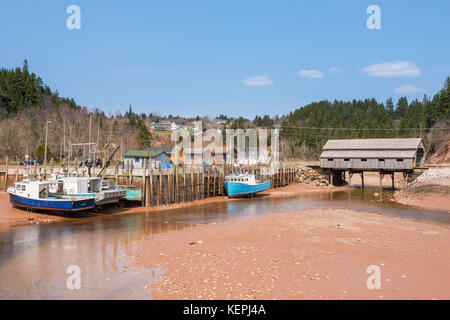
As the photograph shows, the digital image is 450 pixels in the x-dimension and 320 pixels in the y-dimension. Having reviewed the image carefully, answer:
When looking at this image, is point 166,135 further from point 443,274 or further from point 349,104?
point 443,274

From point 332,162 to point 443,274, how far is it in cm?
5261

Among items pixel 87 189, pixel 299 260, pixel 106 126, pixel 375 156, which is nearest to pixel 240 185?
pixel 87 189

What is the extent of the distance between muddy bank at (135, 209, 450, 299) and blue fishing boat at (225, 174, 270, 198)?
20038 mm

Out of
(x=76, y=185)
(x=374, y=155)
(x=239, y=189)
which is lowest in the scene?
(x=239, y=189)

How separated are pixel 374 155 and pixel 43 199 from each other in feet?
172

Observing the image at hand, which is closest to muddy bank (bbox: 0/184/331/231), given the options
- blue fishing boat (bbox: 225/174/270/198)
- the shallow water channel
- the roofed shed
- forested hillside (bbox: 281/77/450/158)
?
blue fishing boat (bbox: 225/174/270/198)

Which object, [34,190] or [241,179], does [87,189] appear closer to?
[34,190]

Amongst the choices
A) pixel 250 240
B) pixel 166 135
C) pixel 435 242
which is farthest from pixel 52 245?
pixel 166 135

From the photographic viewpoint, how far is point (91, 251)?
66.2 ft

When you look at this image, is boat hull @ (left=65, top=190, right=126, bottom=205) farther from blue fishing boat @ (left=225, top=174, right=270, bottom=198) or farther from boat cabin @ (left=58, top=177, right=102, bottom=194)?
blue fishing boat @ (left=225, top=174, right=270, bottom=198)

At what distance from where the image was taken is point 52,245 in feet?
70.7

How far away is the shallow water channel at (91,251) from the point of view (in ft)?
47.0

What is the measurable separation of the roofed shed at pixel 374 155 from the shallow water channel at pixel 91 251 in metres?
24.2

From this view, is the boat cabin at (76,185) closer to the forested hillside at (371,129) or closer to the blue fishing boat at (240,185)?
the blue fishing boat at (240,185)
